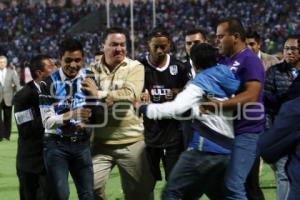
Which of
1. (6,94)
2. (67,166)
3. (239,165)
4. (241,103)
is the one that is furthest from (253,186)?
(6,94)

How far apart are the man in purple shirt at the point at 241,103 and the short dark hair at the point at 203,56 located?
31cm

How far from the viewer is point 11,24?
4722 centimetres

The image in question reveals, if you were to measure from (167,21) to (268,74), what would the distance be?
3789 cm

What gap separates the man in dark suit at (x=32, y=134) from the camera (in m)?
6.45

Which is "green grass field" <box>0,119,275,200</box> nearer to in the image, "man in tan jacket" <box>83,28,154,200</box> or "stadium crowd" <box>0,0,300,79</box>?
"man in tan jacket" <box>83,28,154,200</box>

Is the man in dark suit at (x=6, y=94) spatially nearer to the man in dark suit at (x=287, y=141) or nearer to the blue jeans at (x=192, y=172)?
the blue jeans at (x=192, y=172)

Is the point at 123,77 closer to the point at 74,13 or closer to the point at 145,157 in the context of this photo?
the point at 145,157

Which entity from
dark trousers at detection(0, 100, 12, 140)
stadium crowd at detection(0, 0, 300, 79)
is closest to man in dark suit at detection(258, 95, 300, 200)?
dark trousers at detection(0, 100, 12, 140)

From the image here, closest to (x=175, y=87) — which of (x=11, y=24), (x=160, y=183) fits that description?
(x=160, y=183)

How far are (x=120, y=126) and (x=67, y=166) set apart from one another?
2.34 feet

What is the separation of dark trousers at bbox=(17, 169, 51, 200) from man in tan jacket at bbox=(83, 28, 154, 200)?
0.64 meters

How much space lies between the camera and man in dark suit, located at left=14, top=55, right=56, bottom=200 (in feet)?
21.1

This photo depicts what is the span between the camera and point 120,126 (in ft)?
20.9

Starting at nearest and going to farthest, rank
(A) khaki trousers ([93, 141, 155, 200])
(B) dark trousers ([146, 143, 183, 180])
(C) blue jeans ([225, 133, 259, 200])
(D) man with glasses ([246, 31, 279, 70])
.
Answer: (C) blue jeans ([225, 133, 259, 200]) → (A) khaki trousers ([93, 141, 155, 200]) → (B) dark trousers ([146, 143, 183, 180]) → (D) man with glasses ([246, 31, 279, 70])
